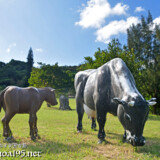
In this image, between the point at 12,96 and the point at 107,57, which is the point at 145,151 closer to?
the point at 12,96

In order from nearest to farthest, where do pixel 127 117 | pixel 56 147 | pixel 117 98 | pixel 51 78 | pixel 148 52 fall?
pixel 127 117
pixel 117 98
pixel 56 147
pixel 148 52
pixel 51 78

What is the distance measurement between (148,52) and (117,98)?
20.8 m

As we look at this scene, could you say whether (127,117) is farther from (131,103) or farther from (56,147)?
(56,147)

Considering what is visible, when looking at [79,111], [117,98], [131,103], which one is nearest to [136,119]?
[131,103]

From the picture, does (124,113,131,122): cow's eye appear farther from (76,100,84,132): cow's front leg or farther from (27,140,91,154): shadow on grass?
(76,100,84,132): cow's front leg

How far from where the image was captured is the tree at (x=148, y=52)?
66.4 feet

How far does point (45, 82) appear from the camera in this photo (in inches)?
1000

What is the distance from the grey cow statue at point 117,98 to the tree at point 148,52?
44.4ft

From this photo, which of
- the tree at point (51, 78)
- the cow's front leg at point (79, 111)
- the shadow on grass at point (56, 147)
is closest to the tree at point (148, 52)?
the tree at point (51, 78)

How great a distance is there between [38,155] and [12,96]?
6.97ft

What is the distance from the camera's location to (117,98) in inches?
159

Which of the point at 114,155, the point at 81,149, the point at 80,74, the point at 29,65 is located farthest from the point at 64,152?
the point at 29,65

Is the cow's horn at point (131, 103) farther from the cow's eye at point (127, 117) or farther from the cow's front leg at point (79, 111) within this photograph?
the cow's front leg at point (79, 111)

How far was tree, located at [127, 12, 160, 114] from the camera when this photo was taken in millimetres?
20234
